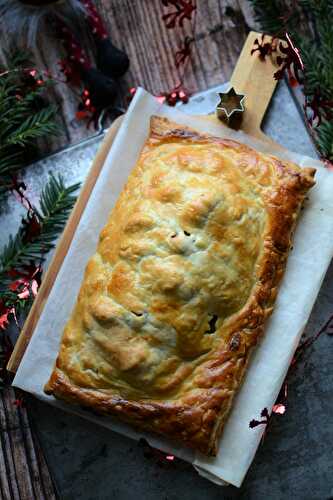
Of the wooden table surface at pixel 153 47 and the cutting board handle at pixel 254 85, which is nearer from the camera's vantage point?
the cutting board handle at pixel 254 85

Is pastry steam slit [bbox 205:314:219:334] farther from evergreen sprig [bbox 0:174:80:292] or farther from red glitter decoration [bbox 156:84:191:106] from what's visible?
red glitter decoration [bbox 156:84:191:106]

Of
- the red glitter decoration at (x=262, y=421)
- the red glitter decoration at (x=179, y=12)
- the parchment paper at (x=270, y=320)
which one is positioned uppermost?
the red glitter decoration at (x=179, y=12)

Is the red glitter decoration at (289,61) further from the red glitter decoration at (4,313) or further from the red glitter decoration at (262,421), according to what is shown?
the red glitter decoration at (4,313)

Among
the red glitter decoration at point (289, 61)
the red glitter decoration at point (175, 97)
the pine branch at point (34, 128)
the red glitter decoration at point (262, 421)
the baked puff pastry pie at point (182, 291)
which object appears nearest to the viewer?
the baked puff pastry pie at point (182, 291)

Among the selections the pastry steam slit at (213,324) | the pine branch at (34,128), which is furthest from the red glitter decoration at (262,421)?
the pine branch at (34,128)

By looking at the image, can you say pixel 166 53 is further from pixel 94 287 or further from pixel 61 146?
pixel 94 287

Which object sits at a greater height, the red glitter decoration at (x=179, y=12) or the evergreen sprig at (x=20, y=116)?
the red glitter decoration at (x=179, y=12)

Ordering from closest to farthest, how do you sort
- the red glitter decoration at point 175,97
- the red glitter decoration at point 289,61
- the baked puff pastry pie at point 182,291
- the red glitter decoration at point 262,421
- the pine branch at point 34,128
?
the baked puff pastry pie at point 182,291
the red glitter decoration at point 262,421
the red glitter decoration at point 289,61
the pine branch at point 34,128
the red glitter decoration at point 175,97

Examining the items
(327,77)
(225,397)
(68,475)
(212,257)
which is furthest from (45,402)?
(327,77)

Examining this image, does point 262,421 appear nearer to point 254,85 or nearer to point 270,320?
point 270,320
